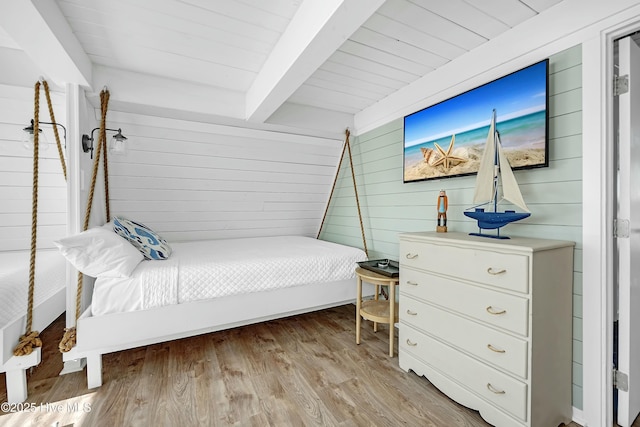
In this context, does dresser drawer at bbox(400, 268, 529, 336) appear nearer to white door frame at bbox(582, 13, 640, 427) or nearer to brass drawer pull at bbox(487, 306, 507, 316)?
brass drawer pull at bbox(487, 306, 507, 316)

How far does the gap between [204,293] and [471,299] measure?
68.5 inches

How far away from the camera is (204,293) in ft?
6.69

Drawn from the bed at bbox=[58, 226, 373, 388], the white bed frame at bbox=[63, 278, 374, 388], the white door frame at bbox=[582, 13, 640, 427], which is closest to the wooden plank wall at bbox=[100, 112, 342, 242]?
the bed at bbox=[58, 226, 373, 388]

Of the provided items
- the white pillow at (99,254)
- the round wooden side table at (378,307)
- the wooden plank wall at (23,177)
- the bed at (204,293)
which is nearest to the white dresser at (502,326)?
the round wooden side table at (378,307)

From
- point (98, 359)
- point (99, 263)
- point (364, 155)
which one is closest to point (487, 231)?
point (364, 155)

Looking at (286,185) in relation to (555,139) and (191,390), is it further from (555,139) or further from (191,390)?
(555,139)

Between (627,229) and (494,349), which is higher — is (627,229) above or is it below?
above

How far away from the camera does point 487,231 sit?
1.93m

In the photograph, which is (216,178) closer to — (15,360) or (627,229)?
(15,360)

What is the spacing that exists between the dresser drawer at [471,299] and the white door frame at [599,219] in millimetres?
453

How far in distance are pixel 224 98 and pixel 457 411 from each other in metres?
2.88

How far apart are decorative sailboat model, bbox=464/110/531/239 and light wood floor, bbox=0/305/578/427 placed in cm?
109

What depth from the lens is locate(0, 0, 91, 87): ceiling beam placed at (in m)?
1.31

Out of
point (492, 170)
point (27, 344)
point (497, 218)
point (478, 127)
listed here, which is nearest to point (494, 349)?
point (497, 218)
